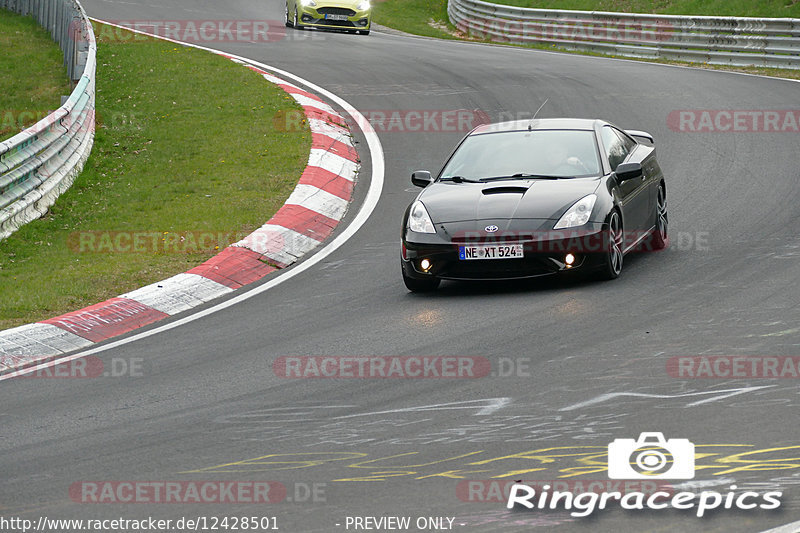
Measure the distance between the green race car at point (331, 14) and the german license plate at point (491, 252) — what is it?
21158 millimetres

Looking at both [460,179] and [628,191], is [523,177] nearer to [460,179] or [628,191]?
[460,179]

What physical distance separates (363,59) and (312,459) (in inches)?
735

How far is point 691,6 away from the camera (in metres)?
31.0

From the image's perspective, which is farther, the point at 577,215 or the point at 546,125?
the point at 546,125

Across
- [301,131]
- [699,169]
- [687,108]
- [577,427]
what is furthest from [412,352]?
[687,108]

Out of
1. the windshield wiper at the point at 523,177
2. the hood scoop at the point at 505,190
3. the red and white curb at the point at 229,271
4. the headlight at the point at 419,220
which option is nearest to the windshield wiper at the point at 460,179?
the windshield wiper at the point at 523,177

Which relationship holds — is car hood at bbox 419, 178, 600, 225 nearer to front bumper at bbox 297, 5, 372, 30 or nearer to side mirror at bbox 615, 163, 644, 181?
side mirror at bbox 615, 163, 644, 181

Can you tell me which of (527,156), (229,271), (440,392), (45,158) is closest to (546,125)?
(527,156)

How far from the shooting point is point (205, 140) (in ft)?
54.5

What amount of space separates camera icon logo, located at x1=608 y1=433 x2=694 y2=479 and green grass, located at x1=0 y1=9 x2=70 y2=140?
13406 millimetres

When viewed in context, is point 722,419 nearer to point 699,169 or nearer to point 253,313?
point 253,313

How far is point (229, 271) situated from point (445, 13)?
29524 millimetres

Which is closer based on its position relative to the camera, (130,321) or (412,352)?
(412,352)

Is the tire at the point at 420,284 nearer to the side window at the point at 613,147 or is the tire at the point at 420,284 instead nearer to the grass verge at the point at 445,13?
the side window at the point at 613,147
